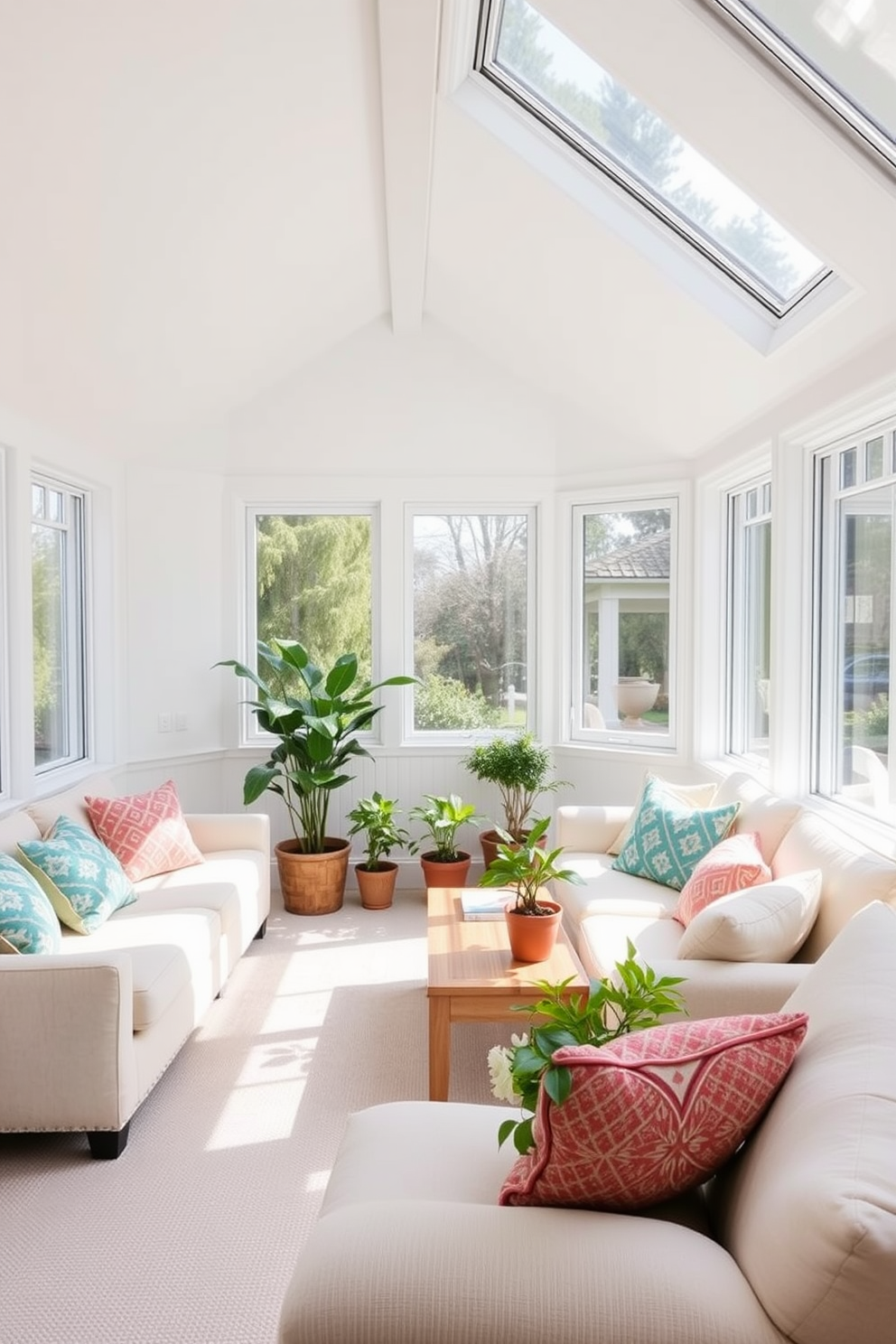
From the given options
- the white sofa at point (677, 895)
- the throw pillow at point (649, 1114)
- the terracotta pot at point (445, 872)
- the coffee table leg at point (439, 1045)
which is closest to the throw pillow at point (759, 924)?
the white sofa at point (677, 895)

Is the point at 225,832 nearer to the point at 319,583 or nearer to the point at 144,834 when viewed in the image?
the point at 144,834

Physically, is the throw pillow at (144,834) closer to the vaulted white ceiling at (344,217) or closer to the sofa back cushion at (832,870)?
the vaulted white ceiling at (344,217)

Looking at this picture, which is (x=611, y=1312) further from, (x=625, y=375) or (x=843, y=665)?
(x=625, y=375)

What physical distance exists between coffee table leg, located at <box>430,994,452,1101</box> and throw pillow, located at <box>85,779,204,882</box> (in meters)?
1.64

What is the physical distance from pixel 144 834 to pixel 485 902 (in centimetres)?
147

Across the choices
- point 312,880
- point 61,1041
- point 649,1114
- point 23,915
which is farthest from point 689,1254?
point 312,880

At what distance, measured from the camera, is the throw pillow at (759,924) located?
8.89 ft

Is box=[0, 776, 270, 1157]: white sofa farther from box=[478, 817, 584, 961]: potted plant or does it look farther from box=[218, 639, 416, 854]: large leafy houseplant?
box=[218, 639, 416, 854]: large leafy houseplant

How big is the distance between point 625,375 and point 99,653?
Answer: 307 centimetres

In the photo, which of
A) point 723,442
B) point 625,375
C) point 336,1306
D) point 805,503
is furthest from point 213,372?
point 336,1306

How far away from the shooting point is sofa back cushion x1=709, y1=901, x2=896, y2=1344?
Result: 1.11 m

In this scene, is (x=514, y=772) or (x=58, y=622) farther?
(x=514, y=772)

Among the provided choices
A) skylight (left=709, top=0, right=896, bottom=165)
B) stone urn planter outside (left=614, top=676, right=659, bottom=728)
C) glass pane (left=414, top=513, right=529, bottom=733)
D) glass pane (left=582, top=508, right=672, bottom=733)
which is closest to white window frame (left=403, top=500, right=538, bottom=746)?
glass pane (left=414, top=513, right=529, bottom=733)

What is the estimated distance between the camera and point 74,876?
342 cm
